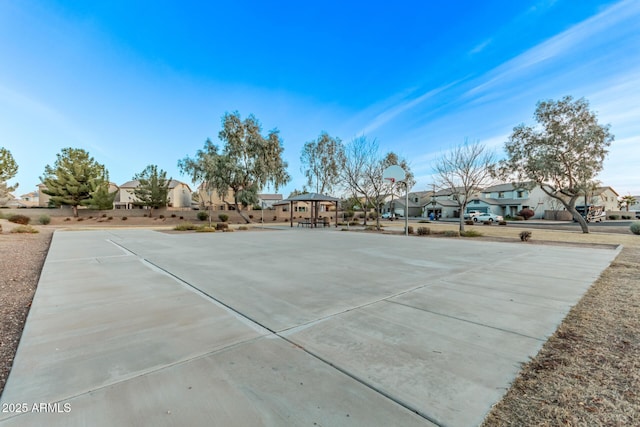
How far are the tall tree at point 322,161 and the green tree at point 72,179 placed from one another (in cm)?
2268

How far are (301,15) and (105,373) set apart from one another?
14.3 meters

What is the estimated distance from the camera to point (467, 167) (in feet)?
56.2

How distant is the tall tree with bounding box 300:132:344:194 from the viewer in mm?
30375

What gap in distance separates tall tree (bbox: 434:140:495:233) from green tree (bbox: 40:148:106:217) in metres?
33.9

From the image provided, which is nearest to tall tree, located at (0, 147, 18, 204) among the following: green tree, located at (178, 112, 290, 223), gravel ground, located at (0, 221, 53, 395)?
green tree, located at (178, 112, 290, 223)

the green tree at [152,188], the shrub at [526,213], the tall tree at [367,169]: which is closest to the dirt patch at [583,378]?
the tall tree at [367,169]

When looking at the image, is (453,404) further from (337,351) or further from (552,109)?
(552,109)

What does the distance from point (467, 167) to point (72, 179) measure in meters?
36.4

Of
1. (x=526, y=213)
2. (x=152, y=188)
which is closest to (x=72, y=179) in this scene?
(x=152, y=188)

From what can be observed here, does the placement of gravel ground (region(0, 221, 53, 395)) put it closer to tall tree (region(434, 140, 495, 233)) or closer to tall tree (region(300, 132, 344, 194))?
tall tree (region(434, 140, 495, 233))

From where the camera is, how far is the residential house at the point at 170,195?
41.0 metres

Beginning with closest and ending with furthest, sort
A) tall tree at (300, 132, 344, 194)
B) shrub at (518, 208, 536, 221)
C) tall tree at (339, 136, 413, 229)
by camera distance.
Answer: tall tree at (339, 136, 413, 229)
tall tree at (300, 132, 344, 194)
shrub at (518, 208, 536, 221)

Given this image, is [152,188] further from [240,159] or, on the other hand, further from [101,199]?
[240,159]

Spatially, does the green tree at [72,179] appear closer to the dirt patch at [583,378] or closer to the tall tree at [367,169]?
the tall tree at [367,169]
